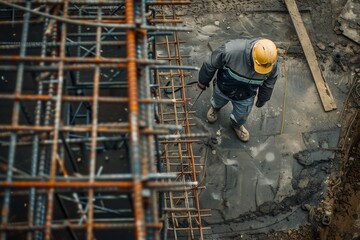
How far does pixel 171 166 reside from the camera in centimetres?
782

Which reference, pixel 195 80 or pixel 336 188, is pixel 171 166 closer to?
pixel 195 80

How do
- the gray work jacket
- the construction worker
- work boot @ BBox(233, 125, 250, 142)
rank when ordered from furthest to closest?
work boot @ BBox(233, 125, 250, 142), the gray work jacket, the construction worker

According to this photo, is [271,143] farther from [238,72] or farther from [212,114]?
[238,72]

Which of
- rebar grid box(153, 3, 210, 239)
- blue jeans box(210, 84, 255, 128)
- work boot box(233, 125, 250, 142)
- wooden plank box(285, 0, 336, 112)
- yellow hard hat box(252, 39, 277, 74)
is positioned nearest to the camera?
yellow hard hat box(252, 39, 277, 74)

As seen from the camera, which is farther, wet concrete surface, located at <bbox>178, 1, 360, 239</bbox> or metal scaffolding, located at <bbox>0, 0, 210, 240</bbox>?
wet concrete surface, located at <bbox>178, 1, 360, 239</bbox>

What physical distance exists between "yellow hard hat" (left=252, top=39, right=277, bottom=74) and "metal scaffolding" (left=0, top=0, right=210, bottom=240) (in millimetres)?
1264

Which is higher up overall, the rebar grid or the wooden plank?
the wooden plank

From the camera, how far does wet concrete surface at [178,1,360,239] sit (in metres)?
7.75

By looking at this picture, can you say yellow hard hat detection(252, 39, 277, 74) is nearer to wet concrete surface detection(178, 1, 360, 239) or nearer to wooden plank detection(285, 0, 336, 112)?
wet concrete surface detection(178, 1, 360, 239)

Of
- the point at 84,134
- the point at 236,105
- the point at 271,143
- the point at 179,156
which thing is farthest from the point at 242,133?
the point at 84,134

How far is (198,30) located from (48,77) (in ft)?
15.3

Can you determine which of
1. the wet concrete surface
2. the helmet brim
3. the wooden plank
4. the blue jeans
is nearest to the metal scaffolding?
the wet concrete surface

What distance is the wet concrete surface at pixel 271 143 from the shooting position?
7750 mm

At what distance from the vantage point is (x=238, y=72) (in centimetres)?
661
